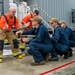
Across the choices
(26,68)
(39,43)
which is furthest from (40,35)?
(26,68)

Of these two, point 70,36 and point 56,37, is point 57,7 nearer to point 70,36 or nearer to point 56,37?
point 70,36

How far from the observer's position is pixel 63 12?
11.3 meters

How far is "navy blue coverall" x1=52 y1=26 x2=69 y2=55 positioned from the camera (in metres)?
5.25

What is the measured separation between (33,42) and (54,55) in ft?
2.89

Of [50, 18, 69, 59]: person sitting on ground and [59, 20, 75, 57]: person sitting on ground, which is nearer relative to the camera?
[50, 18, 69, 59]: person sitting on ground

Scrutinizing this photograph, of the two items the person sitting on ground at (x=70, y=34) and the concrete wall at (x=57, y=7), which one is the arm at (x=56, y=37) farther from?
the concrete wall at (x=57, y=7)

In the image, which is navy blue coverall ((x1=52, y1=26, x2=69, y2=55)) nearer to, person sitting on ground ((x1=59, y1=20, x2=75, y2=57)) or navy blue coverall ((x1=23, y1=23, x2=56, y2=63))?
navy blue coverall ((x1=23, y1=23, x2=56, y2=63))

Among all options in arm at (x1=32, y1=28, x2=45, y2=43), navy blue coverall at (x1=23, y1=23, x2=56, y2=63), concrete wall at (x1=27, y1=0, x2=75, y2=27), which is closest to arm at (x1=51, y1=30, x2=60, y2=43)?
navy blue coverall at (x1=23, y1=23, x2=56, y2=63)

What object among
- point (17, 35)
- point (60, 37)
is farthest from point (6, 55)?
point (60, 37)

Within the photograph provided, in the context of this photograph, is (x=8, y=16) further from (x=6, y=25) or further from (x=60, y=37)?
(x=60, y=37)

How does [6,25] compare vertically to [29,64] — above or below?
above

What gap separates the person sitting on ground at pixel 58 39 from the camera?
526 centimetres

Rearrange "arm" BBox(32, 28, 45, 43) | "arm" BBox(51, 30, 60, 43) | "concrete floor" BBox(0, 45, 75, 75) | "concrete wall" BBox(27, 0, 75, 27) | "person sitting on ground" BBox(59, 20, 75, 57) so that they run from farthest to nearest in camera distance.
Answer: "concrete wall" BBox(27, 0, 75, 27)
"person sitting on ground" BBox(59, 20, 75, 57)
"arm" BBox(51, 30, 60, 43)
"arm" BBox(32, 28, 45, 43)
"concrete floor" BBox(0, 45, 75, 75)

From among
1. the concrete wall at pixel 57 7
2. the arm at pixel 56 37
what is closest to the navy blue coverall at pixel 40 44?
the arm at pixel 56 37
